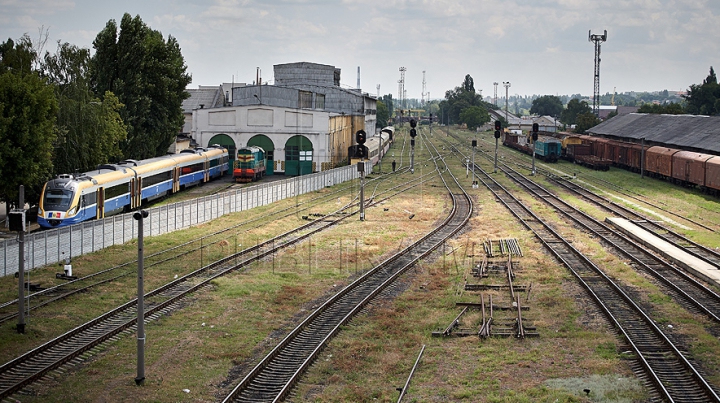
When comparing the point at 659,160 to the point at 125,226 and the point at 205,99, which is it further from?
the point at 205,99

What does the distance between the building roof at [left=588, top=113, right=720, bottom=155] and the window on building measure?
35.6 meters

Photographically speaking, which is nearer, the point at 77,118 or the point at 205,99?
the point at 77,118

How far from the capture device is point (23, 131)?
35875mm

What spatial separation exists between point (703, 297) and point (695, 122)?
5634 cm

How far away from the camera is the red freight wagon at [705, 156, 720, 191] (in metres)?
50.8

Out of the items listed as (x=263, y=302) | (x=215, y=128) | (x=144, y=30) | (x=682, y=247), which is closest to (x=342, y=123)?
(x=215, y=128)

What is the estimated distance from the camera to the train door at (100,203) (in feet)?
126

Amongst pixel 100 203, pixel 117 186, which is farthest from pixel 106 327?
pixel 117 186

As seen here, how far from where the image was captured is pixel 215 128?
6888cm

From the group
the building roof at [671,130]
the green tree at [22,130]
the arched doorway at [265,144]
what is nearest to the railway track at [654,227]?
the building roof at [671,130]

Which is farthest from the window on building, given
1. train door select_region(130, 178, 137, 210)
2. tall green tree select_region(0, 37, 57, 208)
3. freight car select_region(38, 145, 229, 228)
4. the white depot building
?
tall green tree select_region(0, 37, 57, 208)

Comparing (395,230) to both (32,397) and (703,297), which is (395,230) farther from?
(32,397)

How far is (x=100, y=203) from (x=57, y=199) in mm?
3512

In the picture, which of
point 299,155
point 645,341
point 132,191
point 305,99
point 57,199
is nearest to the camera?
point 645,341
